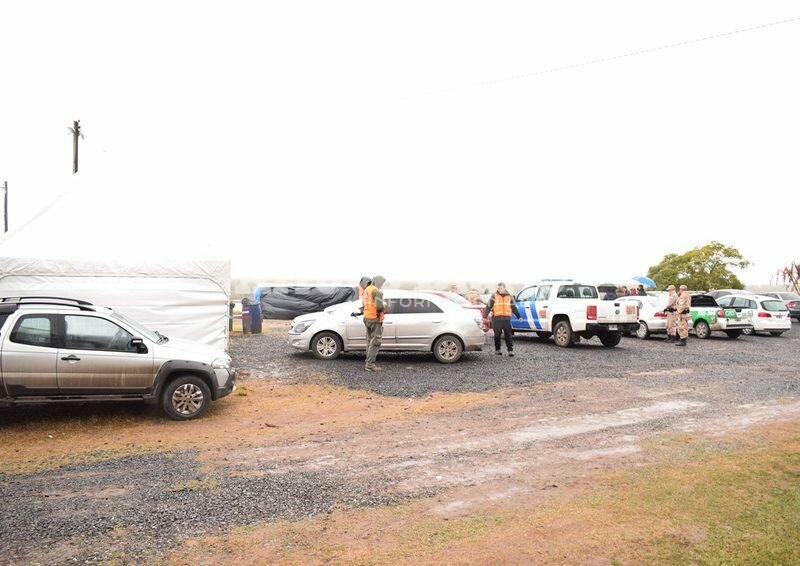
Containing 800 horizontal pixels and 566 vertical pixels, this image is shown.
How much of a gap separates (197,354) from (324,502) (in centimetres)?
415

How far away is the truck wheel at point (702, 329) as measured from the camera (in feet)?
67.3

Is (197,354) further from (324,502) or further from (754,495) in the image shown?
(754,495)

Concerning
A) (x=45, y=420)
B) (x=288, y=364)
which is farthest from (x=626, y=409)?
(x=45, y=420)

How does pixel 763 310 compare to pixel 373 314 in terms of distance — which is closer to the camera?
pixel 373 314

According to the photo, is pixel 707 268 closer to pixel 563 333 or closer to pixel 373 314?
pixel 563 333

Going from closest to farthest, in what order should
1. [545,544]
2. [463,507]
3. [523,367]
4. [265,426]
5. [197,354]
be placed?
[545,544] → [463,507] → [265,426] → [197,354] → [523,367]

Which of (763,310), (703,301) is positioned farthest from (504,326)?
(763,310)

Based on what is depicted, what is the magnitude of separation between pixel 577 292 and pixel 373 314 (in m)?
7.72

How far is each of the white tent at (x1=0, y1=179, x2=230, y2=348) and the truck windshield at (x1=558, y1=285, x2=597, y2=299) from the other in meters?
9.57

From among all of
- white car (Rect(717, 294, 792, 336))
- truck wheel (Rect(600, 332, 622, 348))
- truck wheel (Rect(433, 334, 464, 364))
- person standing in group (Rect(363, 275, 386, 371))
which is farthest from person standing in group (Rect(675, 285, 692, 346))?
person standing in group (Rect(363, 275, 386, 371))

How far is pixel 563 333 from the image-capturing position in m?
16.8

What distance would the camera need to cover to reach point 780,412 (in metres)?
8.49

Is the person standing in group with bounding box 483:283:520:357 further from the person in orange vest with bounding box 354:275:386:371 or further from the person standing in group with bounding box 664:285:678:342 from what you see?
the person standing in group with bounding box 664:285:678:342

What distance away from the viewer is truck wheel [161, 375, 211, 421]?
8070 mm
